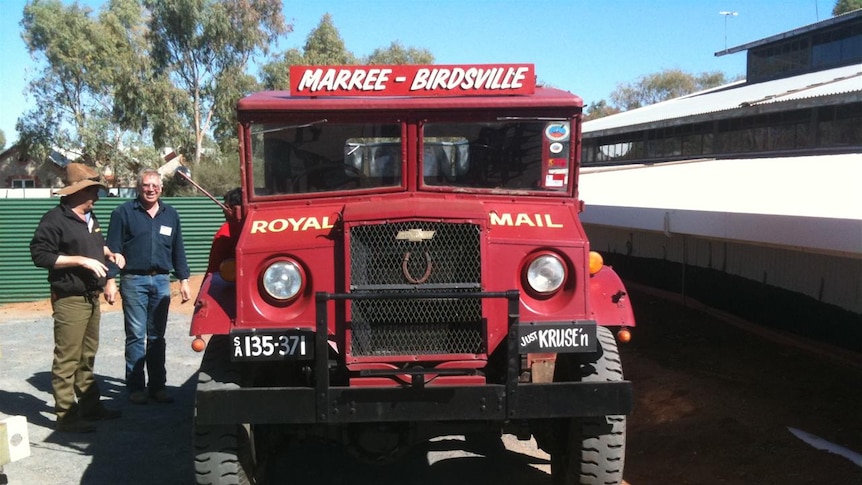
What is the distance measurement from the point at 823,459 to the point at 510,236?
2.61 metres

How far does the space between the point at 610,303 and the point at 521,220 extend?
687 mm

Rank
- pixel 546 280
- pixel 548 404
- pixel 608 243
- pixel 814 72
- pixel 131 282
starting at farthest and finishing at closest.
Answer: pixel 814 72 < pixel 608 243 < pixel 131 282 < pixel 546 280 < pixel 548 404

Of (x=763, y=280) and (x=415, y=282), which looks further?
(x=763, y=280)

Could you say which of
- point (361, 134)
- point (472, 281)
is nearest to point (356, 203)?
point (361, 134)

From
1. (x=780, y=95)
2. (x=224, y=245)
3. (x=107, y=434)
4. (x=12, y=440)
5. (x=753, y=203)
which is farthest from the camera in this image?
(x=780, y=95)

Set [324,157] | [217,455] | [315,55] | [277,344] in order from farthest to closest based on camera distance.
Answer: [315,55]
[324,157]
[217,455]
[277,344]

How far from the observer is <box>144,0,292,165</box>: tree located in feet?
115

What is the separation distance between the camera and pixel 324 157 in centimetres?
489

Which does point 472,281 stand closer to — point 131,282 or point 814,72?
point 131,282

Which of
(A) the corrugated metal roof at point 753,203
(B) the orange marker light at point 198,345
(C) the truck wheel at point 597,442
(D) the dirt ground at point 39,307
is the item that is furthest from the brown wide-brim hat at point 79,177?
(D) the dirt ground at point 39,307

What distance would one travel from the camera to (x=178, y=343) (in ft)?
34.6

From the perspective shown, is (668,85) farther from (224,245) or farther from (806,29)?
(224,245)

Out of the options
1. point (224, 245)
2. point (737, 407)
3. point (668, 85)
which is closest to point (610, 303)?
point (737, 407)

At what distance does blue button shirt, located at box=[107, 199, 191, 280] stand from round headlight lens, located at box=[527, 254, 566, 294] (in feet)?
12.1
